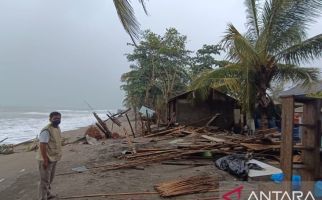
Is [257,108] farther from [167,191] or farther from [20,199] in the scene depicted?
[20,199]

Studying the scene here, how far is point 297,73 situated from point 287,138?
32.2ft

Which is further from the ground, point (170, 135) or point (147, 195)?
point (170, 135)

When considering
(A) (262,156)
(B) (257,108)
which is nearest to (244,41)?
(B) (257,108)

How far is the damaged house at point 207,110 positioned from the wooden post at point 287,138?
14607mm

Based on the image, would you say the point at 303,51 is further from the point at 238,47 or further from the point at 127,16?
the point at 127,16

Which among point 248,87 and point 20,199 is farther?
point 248,87

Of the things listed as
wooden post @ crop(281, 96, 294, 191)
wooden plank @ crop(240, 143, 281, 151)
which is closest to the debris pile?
wooden plank @ crop(240, 143, 281, 151)

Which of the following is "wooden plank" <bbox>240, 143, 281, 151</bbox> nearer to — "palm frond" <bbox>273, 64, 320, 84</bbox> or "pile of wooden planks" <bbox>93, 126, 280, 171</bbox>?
"pile of wooden planks" <bbox>93, 126, 280, 171</bbox>

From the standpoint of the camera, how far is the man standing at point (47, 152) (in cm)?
736

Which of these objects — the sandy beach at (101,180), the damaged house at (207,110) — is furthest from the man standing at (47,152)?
the damaged house at (207,110)

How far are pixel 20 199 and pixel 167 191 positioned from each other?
3351mm

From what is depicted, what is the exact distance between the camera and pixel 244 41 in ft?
43.6

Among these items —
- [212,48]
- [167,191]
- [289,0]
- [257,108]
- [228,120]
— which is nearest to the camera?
[167,191]

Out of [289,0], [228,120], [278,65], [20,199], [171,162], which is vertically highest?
[289,0]
